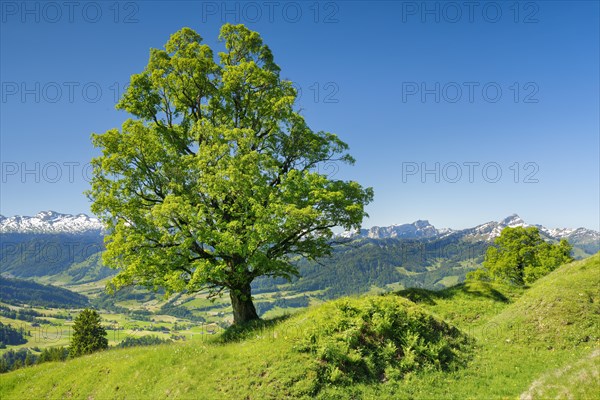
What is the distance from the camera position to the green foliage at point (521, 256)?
220 feet

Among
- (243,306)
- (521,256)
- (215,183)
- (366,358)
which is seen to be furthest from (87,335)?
(521,256)

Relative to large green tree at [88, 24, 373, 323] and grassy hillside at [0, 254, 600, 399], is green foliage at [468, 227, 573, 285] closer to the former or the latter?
grassy hillside at [0, 254, 600, 399]

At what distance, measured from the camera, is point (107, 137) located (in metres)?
23.9

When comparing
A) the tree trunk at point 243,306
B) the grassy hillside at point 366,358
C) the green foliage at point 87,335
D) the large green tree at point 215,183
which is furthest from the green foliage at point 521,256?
the green foliage at point 87,335

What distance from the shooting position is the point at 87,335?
67.8m

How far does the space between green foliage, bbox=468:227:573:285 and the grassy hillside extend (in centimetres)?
4904

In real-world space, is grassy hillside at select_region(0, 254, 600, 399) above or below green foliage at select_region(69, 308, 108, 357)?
above

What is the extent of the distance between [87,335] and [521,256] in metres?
86.5

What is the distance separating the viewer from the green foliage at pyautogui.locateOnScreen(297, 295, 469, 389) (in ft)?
55.4

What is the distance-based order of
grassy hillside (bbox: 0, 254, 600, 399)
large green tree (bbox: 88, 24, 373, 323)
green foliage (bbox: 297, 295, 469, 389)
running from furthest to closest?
large green tree (bbox: 88, 24, 373, 323) < green foliage (bbox: 297, 295, 469, 389) < grassy hillside (bbox: 0, 254, 600, 399)

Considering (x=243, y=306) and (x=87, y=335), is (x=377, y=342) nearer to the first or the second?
(x=243, y=306)

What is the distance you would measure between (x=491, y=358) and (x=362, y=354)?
747 centimetres

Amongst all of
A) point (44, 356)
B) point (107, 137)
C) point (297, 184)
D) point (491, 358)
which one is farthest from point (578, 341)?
point (44, 356)

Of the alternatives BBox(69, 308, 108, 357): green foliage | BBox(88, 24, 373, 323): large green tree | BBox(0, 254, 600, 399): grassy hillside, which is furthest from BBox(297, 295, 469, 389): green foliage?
BBox(69, 308, 108, 357): green foliage
